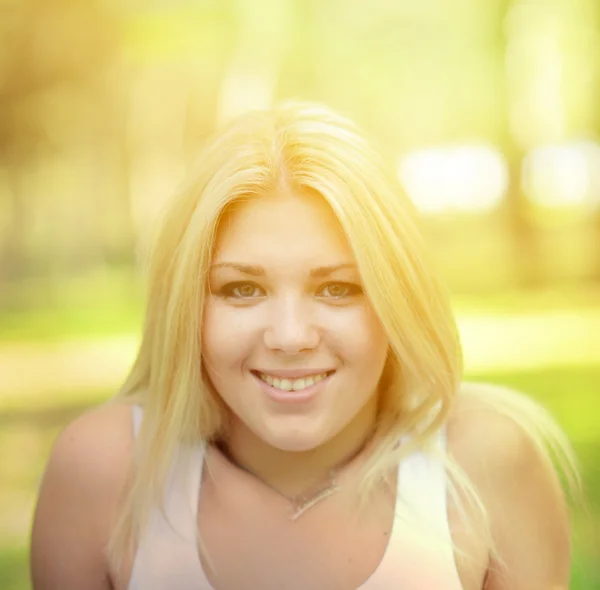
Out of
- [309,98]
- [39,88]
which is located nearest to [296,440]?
[309,98]

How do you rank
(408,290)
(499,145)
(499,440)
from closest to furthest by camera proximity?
(408,290), (499,440), (499,145)

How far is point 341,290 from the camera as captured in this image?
1.38 m

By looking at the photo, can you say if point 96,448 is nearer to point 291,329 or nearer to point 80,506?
point 80,506

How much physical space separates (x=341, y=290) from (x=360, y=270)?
74 mm

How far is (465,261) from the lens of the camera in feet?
27.5

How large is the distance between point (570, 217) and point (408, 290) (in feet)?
23.9

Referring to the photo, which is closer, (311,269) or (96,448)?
(311,269)

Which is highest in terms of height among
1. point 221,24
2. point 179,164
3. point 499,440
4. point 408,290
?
point 221,24

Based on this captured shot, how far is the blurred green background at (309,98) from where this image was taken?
324 inches

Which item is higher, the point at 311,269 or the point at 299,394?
the point at 311,269

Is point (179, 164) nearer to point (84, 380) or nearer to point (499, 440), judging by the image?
point (84, 380)

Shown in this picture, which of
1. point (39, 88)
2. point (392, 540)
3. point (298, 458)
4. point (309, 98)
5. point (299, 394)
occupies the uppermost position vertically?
point (39, 88)

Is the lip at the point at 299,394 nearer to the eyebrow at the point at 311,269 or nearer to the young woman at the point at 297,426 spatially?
the young woman at the point at 297,426

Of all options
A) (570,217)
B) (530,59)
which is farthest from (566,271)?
(530,59)
